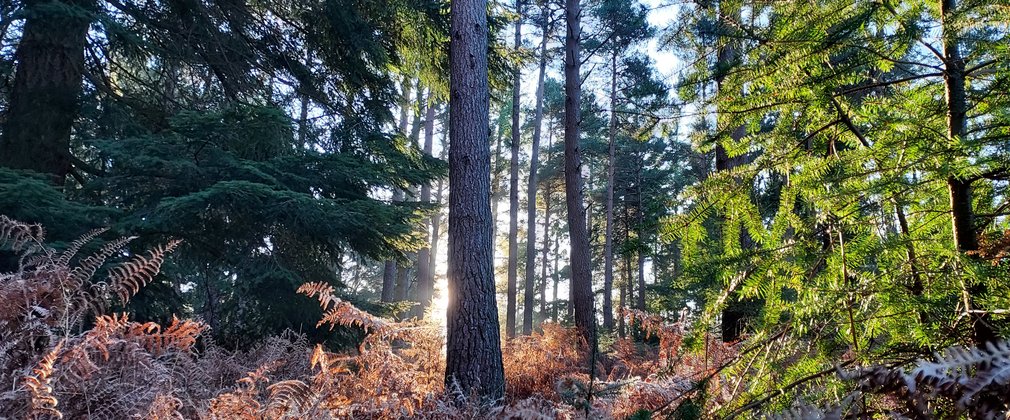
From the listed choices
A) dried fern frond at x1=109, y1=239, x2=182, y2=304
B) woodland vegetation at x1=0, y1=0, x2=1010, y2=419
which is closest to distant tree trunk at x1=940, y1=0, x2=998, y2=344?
woodland vegetation at x1=0, y1=0, x2=1010, y2=419

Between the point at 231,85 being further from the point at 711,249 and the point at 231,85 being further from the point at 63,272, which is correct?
the point at 711,249

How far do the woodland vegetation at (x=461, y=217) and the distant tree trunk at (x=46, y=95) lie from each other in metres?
0.03

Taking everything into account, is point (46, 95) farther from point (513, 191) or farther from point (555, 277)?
point (555, 277)

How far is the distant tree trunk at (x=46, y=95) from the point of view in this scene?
6.46 m

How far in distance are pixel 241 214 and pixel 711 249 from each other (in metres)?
6.54

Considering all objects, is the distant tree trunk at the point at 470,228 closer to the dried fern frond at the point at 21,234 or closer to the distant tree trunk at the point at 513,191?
the dried fern frond at the point at 21,234

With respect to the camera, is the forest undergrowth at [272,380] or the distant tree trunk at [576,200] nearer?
the forest undergrowth at [272,380]

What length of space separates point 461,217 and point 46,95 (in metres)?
6.04

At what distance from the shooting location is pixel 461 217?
4965 millimetres

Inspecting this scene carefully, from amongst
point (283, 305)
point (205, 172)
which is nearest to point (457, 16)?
point (205, 172)

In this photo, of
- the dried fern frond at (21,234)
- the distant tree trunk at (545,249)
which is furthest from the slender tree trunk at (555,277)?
the dried fern frond at (21,234)

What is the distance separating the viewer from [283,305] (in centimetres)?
711

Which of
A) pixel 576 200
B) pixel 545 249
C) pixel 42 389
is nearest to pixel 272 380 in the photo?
pixel 42 389

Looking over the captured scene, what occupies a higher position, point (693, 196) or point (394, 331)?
point (693, 196)
